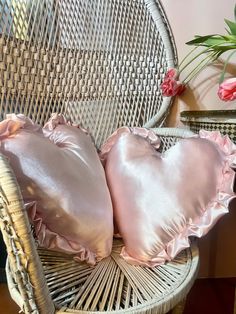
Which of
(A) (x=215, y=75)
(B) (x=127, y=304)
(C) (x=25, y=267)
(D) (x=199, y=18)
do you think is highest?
(D) (x=199, y=18)

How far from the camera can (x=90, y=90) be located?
3.35ft

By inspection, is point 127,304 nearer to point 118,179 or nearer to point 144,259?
point 144,259

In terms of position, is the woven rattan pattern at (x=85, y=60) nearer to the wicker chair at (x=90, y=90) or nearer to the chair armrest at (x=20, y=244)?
the wicker chair at (x=90, y=90)

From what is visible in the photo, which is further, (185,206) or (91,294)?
(185,206)

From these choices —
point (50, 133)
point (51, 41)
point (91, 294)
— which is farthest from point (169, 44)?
point (91, 294)

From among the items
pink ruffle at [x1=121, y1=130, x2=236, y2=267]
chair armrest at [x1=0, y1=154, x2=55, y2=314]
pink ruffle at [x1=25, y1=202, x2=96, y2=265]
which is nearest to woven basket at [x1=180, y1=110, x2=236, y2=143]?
pink ruffle at [x1=121, y1=130, x2=236, y2=267]

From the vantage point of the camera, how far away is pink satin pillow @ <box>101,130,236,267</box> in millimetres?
714

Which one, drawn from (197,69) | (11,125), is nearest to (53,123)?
(11,125)

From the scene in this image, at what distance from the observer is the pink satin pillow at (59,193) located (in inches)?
25.0

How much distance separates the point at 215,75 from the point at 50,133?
0.67 meters

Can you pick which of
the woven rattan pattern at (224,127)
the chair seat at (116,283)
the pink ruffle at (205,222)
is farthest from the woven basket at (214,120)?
the chair seat at (116,283)

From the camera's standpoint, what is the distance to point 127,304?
1.95 ft

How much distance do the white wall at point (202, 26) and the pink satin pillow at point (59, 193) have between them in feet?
2.01

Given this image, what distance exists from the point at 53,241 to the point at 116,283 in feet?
0.50
